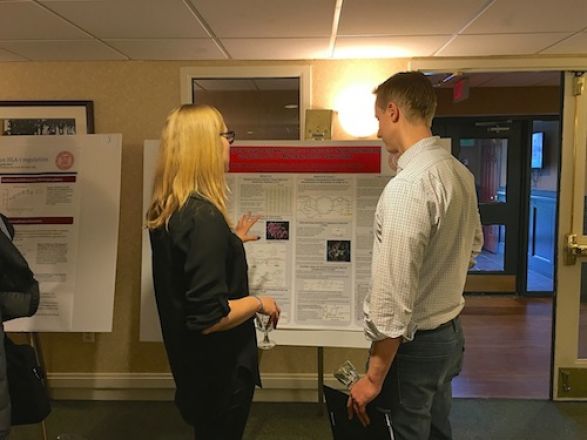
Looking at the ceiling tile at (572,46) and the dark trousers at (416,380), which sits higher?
the ceiling tile at (572,46)

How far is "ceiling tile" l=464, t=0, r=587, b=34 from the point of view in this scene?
206 centimetres

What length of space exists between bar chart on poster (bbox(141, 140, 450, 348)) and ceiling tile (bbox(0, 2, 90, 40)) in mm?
1129

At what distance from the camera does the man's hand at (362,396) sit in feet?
4.66

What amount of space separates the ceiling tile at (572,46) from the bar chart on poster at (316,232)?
1131mm

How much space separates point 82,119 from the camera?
305cm

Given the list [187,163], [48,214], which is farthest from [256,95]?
[187,163]

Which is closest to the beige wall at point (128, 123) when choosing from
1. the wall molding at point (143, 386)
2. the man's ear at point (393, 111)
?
the wall molding at point (143, 386)

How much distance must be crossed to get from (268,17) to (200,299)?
4.46 feet

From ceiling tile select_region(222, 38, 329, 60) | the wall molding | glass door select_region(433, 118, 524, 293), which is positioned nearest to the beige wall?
the wall molding

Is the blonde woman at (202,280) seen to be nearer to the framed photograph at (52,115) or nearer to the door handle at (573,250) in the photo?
the framed photograph at (52,115)

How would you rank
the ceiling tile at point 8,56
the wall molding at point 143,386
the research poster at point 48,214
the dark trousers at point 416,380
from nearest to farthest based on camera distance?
1. the dark trousers at point 416,380
2. the research poster at point 48,214
3. the ceiling tile at point 8,56
4. the wall molding at point 143,386

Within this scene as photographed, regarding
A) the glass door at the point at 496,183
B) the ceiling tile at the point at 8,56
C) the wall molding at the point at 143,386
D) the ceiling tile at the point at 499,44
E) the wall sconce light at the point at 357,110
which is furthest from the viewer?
the glass door at the point at 496,183

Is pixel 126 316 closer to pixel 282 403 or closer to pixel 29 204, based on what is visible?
pixel 29 204

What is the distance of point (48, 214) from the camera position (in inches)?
107
